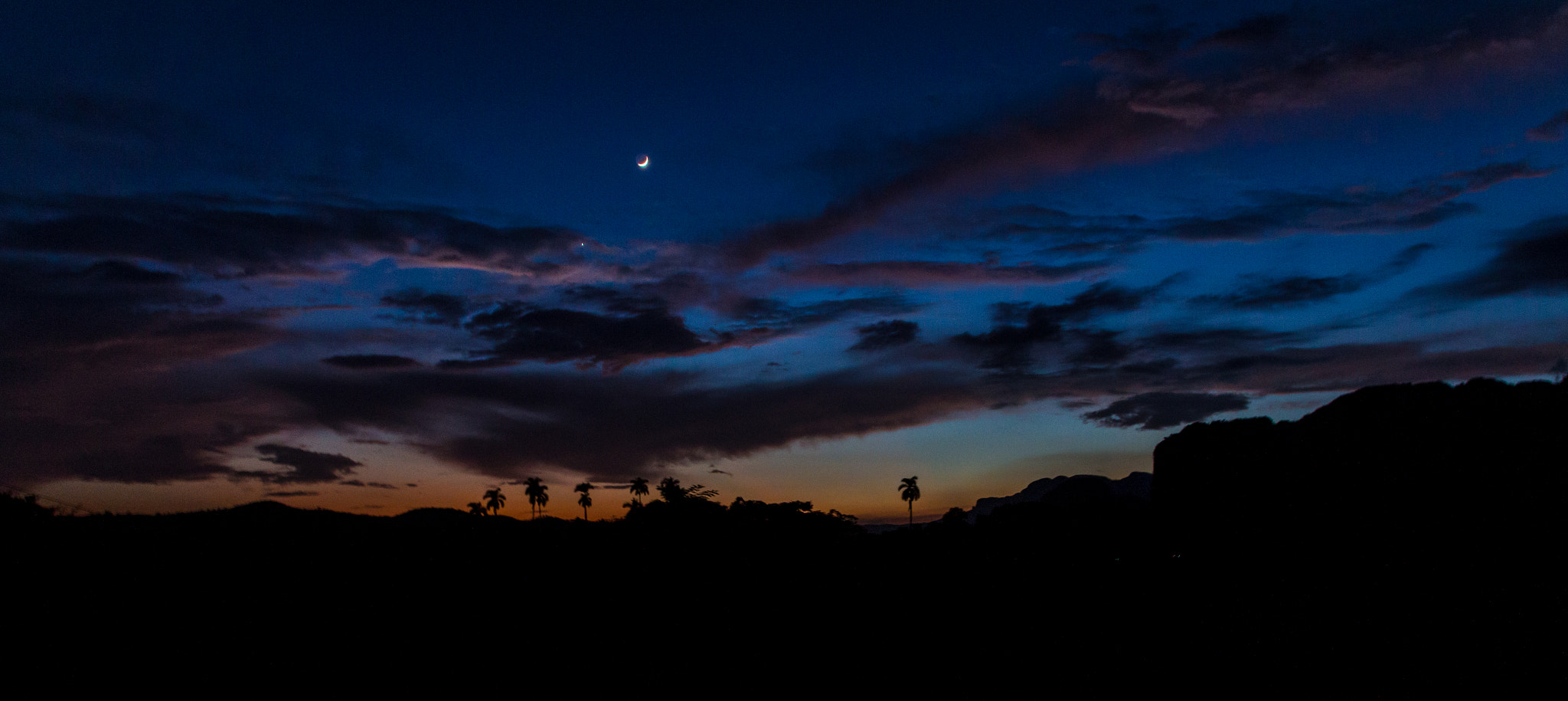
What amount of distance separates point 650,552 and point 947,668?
11.9 meters

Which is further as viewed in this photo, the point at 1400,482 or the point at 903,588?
the point at 1400,482

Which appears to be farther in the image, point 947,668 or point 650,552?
point 650,552

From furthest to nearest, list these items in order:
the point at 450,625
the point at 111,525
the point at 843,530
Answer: the point at 843,530 < the point at 111,525 < the point at 450,625

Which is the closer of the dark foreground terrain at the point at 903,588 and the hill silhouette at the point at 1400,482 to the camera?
the dark foreground terrain at the point at 903,588

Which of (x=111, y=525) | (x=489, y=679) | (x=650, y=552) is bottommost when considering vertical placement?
(x=489, y=679)

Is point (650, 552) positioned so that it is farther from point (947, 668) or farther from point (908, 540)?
point (908, 540)

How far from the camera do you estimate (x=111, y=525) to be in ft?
82.5

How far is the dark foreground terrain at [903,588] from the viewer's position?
A: 20812 millimetres

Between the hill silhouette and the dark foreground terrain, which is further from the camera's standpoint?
the hill silhouette

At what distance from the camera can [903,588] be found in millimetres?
29375

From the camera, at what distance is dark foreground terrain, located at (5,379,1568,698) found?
20.8 metres

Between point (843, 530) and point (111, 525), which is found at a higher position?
point (111, 525)

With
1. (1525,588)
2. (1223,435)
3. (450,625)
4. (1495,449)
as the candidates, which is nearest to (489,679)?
(450,625)

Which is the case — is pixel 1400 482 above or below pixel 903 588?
above
